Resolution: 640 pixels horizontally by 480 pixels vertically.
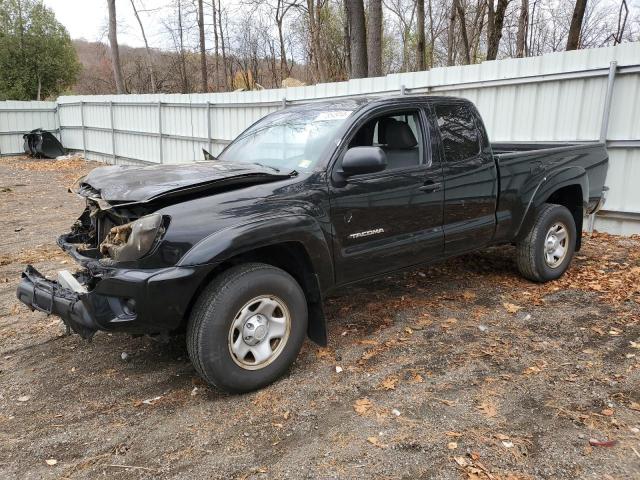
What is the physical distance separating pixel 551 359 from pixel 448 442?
1435 millimetres

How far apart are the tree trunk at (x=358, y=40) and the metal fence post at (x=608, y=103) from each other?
7979mm

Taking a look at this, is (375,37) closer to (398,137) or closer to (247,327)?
(398,137)

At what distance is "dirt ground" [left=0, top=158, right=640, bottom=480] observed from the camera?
9.09 feet

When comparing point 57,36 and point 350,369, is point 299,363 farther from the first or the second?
point 57,36

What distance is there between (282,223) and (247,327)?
0.71m

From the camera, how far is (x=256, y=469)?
8.95 ft

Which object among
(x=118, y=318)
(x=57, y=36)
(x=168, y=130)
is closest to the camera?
(x=118, y=318)

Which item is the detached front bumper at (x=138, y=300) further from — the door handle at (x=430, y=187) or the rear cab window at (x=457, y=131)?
the rear cab window at (x=457, y=131)

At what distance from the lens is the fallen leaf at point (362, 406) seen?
3237 millimetres

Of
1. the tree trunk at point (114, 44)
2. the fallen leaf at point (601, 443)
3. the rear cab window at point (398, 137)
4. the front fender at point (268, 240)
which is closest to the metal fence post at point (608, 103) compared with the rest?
the rear cab window at point (398, 137)

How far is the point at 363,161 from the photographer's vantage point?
3650 mm

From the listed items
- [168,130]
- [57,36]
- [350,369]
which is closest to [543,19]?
[168,130]

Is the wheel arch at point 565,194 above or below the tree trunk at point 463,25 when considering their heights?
below

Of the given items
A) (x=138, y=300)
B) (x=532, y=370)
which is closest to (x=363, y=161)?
(x=138, y=300)
